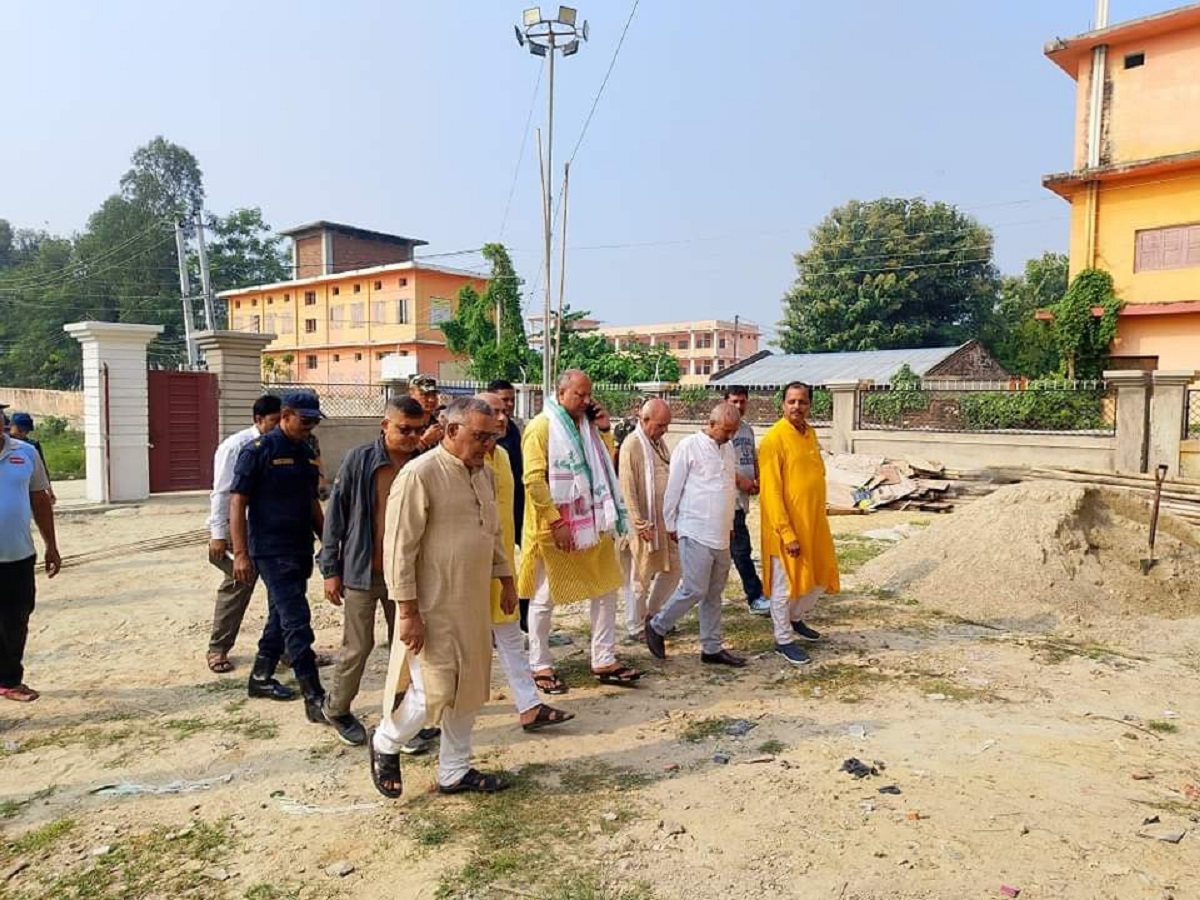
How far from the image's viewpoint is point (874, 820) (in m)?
3.21

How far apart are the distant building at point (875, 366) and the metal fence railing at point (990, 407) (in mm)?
10065

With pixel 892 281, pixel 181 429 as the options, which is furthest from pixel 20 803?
pixel 892 281

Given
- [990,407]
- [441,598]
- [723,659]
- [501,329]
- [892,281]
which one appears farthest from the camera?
[892,281]

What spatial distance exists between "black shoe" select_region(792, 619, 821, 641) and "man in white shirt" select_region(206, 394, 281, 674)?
11.8ft

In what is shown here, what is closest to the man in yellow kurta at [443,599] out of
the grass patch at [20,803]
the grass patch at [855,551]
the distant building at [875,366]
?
the grass patch at [20,803]

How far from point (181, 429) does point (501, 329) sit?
1827cm

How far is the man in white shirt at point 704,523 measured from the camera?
16.9 feet

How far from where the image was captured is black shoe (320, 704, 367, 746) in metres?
4.04

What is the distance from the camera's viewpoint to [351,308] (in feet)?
144

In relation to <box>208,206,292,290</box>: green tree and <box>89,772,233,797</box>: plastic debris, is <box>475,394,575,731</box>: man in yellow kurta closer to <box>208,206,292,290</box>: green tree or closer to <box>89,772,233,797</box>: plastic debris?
<box>89,772,233,797</box>: plastic debris

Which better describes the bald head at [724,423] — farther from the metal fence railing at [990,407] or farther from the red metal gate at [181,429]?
the red metal gate at [181,429]

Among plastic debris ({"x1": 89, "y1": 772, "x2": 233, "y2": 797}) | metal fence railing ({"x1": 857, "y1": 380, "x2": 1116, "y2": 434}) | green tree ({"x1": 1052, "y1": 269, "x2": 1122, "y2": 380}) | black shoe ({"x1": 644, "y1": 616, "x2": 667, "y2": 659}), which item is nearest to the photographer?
plastic debris ({"x1": 89, "y1": 772, "x2": 233, "y2": 797})

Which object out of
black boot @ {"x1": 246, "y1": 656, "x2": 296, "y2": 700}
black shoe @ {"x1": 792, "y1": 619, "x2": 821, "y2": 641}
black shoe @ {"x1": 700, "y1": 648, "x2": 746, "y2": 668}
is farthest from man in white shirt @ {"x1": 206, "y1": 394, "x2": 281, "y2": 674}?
black shoe @ {"x1": 792, "y1": 619, "x2": 821, "y2": 641}

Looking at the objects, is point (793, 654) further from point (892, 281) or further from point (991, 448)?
point (892, 281)
